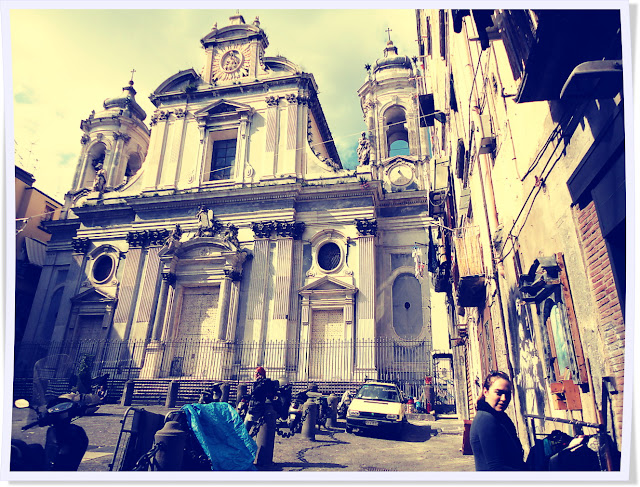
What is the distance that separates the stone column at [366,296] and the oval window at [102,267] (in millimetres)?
13315

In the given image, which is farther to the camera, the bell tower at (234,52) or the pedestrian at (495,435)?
the bell tower at (234,52)

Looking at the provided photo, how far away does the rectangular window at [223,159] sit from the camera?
23562 millimetres

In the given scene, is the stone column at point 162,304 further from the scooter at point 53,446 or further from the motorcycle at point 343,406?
the scooter at point 53,446

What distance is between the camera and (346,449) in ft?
28.5

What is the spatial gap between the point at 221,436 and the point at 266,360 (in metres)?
13.0

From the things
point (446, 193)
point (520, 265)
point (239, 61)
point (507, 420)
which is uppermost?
point (239, 61)

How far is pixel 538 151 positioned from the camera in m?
5.26

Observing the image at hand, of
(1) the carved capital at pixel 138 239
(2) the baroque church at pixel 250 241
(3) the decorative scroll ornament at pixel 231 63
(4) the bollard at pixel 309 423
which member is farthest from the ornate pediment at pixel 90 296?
(4) the bollard at pixel 309 423

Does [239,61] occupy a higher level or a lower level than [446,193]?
higher

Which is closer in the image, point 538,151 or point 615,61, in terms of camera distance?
point 615,61

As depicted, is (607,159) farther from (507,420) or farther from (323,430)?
(323,430)

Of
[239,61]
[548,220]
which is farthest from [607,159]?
[239,61]

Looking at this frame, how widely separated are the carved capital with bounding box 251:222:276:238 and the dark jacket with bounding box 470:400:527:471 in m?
17.9
